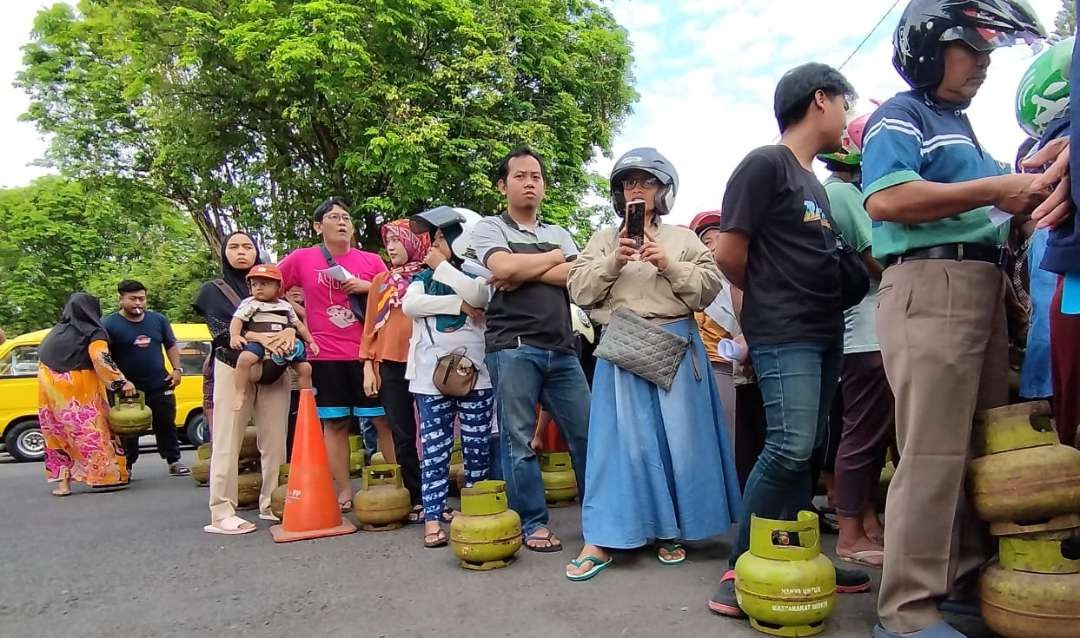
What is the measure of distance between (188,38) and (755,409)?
47.0 ft

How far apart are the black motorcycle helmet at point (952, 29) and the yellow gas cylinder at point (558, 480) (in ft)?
10.8

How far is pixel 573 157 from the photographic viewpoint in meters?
15.6

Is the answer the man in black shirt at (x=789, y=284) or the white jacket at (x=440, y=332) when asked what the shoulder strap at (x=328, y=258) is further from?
the man in black shirt at (x=789, y=284)

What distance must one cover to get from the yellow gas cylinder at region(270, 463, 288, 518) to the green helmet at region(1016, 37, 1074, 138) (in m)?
4.41

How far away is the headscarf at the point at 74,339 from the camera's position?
6723 millimetres

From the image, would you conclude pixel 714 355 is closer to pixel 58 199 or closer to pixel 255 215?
pixel 255 215

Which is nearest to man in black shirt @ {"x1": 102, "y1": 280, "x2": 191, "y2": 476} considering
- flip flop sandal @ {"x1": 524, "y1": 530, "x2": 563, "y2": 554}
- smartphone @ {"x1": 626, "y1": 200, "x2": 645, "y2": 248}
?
flip flop sandal @ {"x1": 524, "y1": 530, "x2": 563, "y2": 554}

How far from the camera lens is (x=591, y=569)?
3252 mm

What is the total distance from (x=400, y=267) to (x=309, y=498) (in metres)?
1.53

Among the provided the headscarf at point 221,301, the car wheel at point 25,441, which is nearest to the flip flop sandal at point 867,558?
the headscarf at point 221,301

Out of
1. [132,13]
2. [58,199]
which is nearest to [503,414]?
[132,13]

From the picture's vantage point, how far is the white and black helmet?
3436 mm

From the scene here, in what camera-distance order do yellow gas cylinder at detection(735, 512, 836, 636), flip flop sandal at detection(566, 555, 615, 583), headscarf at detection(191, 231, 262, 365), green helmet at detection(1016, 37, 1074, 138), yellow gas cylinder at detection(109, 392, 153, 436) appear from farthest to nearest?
yellow gas cylinder at detection(109, 392, 153, 436)
headscarf at detection(191, 231, 262, 365)
flip flop sandal at detection(566, 555, 615, 583)
green helmet at detection(1016, 37, 1074, 138)
yellow gas cylinder at detection(735, 512, 836, 636)

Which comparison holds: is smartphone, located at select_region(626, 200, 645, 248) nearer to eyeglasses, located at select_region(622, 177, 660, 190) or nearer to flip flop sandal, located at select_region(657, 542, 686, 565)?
eyeglasses, located at select_region(622, 177, 660, 190)
